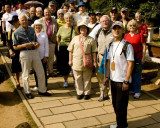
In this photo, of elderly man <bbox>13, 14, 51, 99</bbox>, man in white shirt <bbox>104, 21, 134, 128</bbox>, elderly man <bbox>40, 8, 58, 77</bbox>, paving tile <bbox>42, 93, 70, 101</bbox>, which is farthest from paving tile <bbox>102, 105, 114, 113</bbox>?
elderly man <bbox>40, 8, 58, 77</bbox>

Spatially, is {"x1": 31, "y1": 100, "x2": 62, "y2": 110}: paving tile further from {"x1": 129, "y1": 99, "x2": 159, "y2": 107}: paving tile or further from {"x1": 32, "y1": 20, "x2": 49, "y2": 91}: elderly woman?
{"x1": 129, "y1": 99, "x2": 159, "y2": 107}: paving tile

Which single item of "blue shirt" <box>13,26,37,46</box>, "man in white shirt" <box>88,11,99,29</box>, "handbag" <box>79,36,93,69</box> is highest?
"man in white shirt" <box>88,11,99,29</box>

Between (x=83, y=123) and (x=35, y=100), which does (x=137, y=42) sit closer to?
(x=83, y=123)

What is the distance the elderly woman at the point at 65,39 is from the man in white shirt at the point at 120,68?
236 cm

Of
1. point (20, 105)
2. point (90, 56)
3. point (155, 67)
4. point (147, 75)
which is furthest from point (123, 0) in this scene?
point (20, 105)

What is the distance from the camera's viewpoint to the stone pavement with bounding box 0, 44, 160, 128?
4.67m

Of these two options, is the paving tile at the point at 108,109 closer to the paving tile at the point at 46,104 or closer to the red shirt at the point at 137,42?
the paving tile at the point at 46,104

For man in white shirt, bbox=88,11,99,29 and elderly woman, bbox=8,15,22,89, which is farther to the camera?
man in white shirt, bbox=88,11,99,29

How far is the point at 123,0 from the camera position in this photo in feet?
38.0

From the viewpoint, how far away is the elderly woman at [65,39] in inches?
249

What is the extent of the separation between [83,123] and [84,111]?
0.55 m

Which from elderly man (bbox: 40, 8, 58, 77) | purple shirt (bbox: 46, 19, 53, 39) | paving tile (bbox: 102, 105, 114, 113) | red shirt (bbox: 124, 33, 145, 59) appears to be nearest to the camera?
paving tile (bbox: 102, 105, 114, 113)

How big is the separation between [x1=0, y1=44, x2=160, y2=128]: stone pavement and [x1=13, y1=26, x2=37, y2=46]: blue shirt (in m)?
1.40

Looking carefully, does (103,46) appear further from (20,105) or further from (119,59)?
(20,105)
